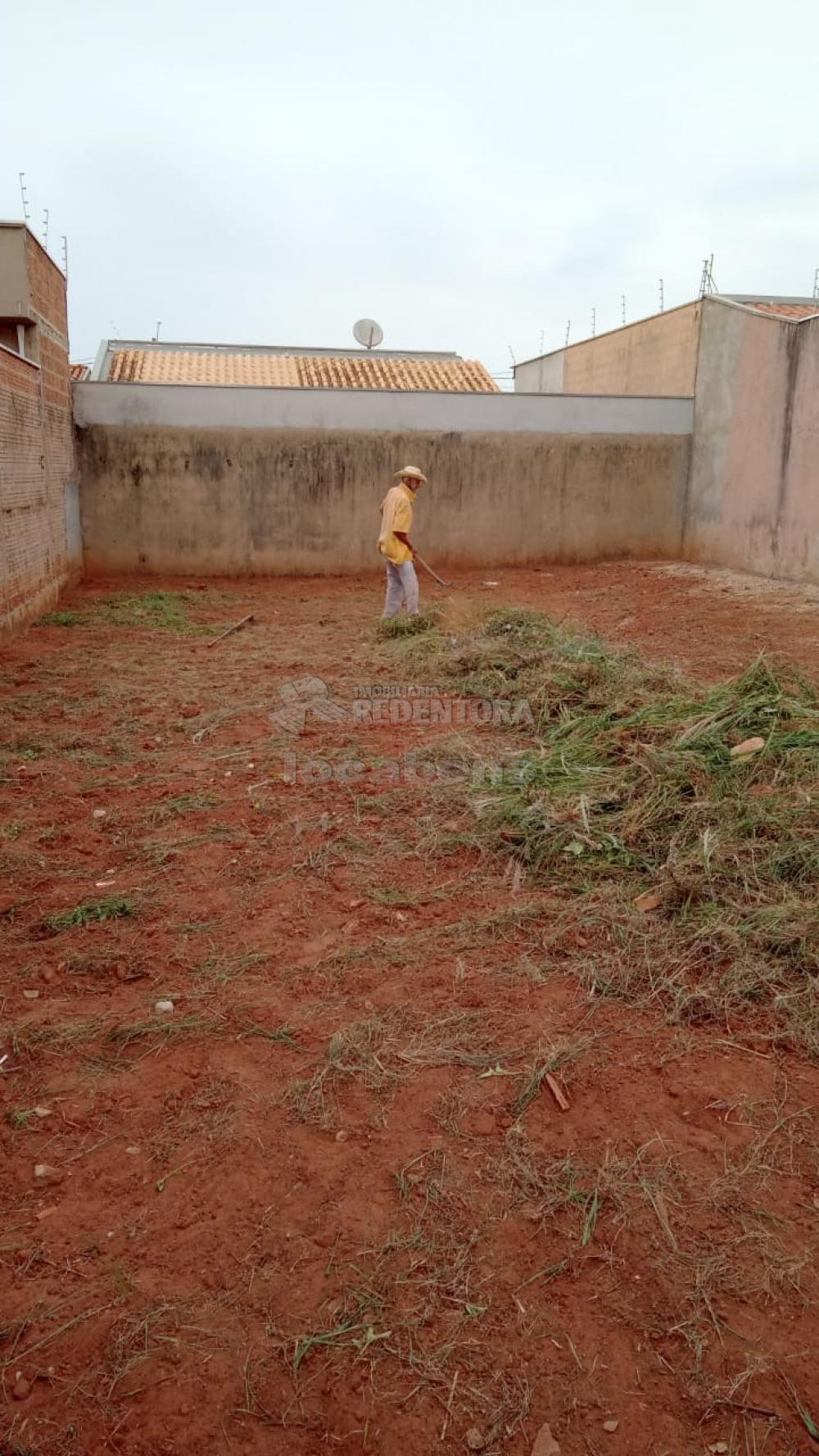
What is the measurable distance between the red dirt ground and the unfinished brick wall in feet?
17.5

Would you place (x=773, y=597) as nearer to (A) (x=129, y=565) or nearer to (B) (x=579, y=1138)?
(A) (x=129, y=565)

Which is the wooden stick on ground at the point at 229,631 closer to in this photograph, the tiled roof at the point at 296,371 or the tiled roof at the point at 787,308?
the tiled roof at the point at 296,371

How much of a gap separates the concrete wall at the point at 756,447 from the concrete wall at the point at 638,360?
47 cm

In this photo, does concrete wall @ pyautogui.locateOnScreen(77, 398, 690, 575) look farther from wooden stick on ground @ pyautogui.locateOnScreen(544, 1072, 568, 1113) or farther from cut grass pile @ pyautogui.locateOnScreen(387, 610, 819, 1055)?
wooden stick on ground @ pyautogui.locateOnScreen(544, 1072, 568, 1113)

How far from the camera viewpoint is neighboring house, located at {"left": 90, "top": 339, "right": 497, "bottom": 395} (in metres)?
16.9

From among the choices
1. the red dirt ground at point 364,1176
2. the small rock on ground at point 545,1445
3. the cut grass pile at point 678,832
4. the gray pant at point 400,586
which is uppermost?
the gray pant at point 400,586

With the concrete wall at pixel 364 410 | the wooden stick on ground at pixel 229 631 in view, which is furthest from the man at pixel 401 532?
the concrete wall at pixel 364 410

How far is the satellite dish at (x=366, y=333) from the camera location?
1972 cm

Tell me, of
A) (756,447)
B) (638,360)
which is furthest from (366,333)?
(756,447)

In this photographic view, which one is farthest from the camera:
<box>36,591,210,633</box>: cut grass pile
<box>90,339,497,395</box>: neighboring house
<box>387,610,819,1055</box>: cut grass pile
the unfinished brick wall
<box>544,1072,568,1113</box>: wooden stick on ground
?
<box>90,339,497,395</box>: neighboring house

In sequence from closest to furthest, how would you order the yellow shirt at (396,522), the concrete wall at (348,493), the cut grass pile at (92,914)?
the cut grass pile at (92,914) → the yellow shirt at (396,522) → the concrete wall at (348,493)

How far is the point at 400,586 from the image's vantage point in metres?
9.98

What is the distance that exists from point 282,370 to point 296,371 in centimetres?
26

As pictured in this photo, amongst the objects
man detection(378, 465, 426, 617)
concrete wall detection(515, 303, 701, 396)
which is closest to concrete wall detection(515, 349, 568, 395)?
concrete wall detection(515, 303, 701, 396)
